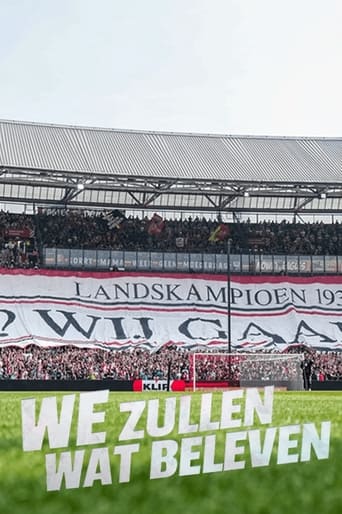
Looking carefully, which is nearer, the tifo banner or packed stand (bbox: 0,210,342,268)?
the tifo banner

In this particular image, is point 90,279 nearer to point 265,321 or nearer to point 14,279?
point 14,279

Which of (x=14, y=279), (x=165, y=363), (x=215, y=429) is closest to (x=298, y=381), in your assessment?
(x=165, y=363)

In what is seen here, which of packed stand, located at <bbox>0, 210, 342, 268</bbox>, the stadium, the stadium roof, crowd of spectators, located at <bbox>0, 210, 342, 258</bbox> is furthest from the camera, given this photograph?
crowd of spectators, located at <bbox>0, 210, 342, 258</bbox>

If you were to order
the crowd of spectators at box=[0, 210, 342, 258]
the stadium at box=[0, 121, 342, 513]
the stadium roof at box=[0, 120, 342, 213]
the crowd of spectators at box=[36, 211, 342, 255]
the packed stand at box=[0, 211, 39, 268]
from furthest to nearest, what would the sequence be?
the crowd of spectators at box=[36, 211, 342, 255]
the crowd of spectators at box=[0, 210, 342, 258]
the packed stand at box=[0, 211, 39, 268]
the stadium roof at box=[0, 120, 342, 213]
the stadium at box=[0, 121, 342, 513]

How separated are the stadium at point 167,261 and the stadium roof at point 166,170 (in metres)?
0.16

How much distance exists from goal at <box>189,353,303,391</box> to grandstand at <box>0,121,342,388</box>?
5.76 ft

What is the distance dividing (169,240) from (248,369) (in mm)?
22531

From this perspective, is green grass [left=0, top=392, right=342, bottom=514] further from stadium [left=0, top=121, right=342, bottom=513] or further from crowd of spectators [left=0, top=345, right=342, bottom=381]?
crowd of spectators [left=0, top=345, right=342, bottom=381]

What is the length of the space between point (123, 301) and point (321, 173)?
727 inches

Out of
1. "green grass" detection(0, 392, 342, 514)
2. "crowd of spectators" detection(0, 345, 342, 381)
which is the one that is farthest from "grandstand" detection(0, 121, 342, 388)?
"green grass" detection(0, 392, 342, 514)

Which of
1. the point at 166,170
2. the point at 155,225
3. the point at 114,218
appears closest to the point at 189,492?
the point at 166,170

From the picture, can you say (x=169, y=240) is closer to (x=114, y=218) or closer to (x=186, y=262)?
(x=186, y=262)

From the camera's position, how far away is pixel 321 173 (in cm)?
6231

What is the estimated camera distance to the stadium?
47344mm
